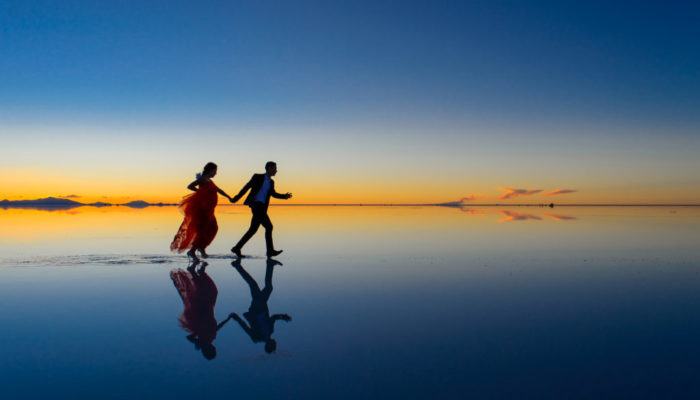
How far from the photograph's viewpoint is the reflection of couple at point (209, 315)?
4.38 m

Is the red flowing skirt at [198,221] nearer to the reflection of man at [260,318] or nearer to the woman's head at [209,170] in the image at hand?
the woman's head at [209,170]

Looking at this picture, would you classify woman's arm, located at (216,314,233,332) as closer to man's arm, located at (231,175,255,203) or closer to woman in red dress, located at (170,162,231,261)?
woman in red dress, located at (170,162,231,261)

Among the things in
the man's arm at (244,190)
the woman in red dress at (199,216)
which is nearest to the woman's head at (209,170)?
the woman in red dress at (199,216)

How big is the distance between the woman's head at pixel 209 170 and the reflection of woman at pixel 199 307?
247 cm

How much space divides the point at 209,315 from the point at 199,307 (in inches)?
18.4

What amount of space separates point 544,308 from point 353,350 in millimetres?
2729

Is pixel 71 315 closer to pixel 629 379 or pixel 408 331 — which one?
→ pixel 408 331

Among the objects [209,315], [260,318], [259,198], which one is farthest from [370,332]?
[259,198]

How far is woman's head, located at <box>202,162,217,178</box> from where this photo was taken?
10312 millimetres

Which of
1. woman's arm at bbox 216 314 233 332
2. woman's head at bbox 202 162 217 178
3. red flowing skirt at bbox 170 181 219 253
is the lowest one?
woman's arm at bbox 216 314 233 332

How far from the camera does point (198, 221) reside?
10.4 meters

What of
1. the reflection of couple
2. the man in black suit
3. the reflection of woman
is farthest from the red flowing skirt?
the reflection of couple

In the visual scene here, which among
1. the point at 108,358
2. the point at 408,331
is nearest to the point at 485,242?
the point at 408,331

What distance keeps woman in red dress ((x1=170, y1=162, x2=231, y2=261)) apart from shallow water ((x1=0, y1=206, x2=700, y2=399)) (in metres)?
1.07
